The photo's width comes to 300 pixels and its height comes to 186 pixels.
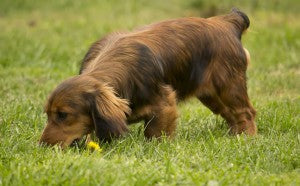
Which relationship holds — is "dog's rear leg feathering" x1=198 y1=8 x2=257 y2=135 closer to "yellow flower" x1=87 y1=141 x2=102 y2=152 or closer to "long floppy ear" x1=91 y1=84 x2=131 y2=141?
"long floppy ear" x1=91 y1=84 x2=131 y2=141

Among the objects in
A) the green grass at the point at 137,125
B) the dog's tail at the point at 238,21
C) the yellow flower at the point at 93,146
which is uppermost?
the dog's tail at the point at 238,21

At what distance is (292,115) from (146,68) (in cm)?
202

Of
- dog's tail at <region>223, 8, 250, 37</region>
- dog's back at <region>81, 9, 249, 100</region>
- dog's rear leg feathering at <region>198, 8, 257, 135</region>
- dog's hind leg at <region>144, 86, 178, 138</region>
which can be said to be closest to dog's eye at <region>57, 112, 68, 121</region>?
dog's back at <region>81, 9, 249, 100</region>

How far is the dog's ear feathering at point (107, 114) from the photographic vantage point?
5984mm

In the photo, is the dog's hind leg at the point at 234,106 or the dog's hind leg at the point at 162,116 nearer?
the dog's hind leg at the point at 162,116

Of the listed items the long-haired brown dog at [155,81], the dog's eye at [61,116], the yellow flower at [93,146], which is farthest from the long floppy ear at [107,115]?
the dog's eye at [61,116]

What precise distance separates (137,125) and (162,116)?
3.41ft

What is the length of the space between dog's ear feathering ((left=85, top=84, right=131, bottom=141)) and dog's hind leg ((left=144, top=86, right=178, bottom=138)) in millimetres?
519

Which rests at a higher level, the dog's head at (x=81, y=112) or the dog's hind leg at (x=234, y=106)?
the dog's head at (x=81, y=112)

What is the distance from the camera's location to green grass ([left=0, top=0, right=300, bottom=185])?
202 inches

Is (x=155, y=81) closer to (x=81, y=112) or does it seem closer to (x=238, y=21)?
(x=81, y=112)

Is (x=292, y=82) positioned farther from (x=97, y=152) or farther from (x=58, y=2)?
(x=58, y=2)

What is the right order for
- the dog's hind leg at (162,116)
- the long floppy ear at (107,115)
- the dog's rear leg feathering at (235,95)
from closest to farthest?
1. the long floppy ear at (107,115)
2. the dog's hind leg at (162,116)
3. the dog's rear leg feathering at (235,95)

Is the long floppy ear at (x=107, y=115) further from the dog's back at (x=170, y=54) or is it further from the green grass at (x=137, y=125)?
the dog's back at (x=170, y=54)
